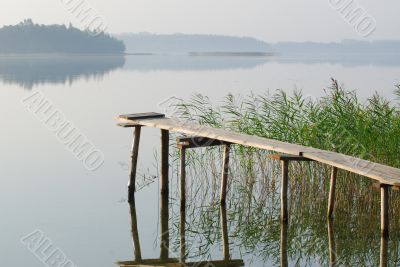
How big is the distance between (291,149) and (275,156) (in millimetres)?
Result: 224

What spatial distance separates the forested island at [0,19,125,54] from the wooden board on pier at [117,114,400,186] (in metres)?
120

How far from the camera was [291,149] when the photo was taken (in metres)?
10.8

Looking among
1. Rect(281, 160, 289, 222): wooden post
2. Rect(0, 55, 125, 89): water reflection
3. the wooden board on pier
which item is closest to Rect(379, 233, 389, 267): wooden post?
the wooden board on pier

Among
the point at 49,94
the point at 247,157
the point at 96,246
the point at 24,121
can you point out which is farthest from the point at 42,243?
the point at 49,94

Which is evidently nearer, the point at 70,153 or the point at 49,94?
the point at 70,153

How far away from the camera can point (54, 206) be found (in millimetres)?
13109

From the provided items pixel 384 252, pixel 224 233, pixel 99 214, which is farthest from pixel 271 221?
pixel 99 214

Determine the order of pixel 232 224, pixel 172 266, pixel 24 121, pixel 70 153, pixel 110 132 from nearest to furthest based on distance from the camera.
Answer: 1. pixel 172 266
2. pixel 232 224
3. pixel 70 153
4. pixel 110 132
5. pixel 24 121

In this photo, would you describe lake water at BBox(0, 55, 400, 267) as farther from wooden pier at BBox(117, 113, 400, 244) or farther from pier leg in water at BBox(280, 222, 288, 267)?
wooden pier at BBox(117, 113, 400, 244)

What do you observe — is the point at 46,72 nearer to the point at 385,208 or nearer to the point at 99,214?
the point at 99,214

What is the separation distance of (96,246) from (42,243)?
76cm

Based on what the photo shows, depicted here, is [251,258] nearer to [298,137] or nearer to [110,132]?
[298,137]

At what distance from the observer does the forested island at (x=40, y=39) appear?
130250 mm

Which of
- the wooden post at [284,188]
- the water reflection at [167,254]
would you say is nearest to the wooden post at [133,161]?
the water reflection at [167,254]
